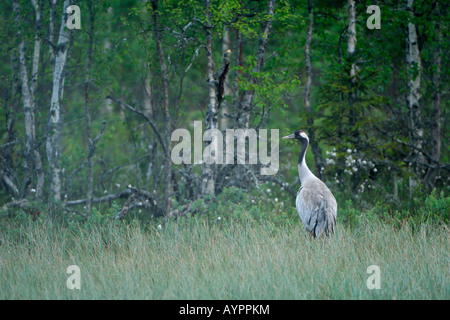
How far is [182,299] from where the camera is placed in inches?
199

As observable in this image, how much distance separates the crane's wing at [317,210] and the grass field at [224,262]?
217 millimetres

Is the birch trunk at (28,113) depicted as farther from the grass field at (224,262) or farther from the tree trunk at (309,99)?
the tree trunk at (309,99)

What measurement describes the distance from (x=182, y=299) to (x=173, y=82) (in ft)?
22.5

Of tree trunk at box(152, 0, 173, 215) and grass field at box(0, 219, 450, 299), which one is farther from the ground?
tree trunk at box(152, 0, 173, 215)

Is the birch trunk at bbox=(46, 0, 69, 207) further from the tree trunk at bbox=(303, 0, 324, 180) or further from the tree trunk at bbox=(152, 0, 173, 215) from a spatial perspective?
the tree trunk at bbox=(303, 0, 324, 180)

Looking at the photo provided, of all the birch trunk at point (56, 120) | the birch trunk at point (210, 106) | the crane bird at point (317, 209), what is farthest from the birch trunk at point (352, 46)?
the birch trunk at point (56, 120)

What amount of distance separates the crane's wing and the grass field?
0.71ft

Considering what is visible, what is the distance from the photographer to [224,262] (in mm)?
6109

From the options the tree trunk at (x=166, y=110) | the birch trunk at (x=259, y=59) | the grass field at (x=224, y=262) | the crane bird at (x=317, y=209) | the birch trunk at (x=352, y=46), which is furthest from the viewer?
the birch trunk at (x=352, y=46)

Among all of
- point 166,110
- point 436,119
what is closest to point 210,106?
point 166,110

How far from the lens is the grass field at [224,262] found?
5.18m

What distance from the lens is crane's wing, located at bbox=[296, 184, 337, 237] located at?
281 inches

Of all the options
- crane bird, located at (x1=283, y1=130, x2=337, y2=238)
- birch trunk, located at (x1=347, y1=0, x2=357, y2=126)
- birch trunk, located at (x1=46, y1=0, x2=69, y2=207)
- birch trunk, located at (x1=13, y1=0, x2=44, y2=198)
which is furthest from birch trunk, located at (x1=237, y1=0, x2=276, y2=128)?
birch trunk, located at (x1=13, y1=0, x2=44, y2=198)
